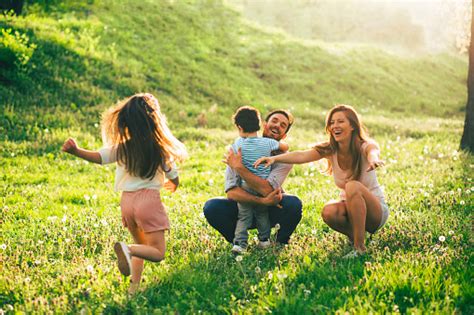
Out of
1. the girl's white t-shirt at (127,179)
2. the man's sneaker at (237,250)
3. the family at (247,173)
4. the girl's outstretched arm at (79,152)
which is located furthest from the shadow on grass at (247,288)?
the girl's outstretched arm at (79,152)

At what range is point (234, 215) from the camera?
20.4 feet

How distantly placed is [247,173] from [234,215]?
26.2 inches

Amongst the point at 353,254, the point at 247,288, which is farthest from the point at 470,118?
the point at 247,288

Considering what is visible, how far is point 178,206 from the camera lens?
825 centimetres

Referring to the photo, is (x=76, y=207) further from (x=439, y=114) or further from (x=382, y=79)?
(x=382, y=79)

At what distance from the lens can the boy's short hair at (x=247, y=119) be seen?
5856mm

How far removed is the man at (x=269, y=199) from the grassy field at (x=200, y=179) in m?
0.25

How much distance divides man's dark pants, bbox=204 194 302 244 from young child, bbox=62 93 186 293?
1.22 meters

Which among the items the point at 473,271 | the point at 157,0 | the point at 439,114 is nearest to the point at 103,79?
the point at 157,0

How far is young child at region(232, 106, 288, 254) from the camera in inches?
232

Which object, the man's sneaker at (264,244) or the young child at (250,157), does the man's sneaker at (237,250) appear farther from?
the man's sneaker at (264,244)

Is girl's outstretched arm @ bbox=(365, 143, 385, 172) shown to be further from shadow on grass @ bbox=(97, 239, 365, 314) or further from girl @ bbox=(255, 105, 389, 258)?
shadow on grass @ bbox=(97, 239, 365, 314)

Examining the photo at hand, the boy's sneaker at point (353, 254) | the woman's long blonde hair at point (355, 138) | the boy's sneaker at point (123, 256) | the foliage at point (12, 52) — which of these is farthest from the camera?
the foliage at point (12, 52)

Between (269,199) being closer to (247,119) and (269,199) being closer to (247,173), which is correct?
(247,173)
